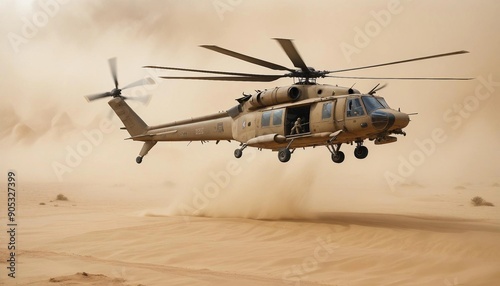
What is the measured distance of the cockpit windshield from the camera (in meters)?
12.5

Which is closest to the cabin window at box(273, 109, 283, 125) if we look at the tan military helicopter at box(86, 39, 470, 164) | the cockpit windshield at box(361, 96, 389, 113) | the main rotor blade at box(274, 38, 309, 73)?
the tan military helicopter at box(86, 39, 470, 164)

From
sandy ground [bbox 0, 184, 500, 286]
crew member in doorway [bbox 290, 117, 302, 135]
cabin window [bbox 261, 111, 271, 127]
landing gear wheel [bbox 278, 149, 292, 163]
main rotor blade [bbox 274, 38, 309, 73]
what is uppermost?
main rotor blade [bbox 274, 38, 309, 73]

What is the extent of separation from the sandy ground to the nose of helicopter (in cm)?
262

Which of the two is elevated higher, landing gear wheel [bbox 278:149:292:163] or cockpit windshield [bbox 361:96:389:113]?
cockpit windshield [bbox 361:96:389:113]

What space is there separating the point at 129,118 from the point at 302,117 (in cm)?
792

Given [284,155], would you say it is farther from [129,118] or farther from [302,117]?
[129,118]

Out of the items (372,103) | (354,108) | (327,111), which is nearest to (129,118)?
(327,111)

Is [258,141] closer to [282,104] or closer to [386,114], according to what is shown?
[282,104]

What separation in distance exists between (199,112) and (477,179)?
1018 inches

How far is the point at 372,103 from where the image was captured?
12656 mm

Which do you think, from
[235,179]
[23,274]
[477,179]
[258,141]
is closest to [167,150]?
[477,179]

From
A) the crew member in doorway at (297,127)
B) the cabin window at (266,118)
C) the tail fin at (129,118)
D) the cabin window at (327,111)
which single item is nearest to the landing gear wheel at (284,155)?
the crew member in doorway at (297,127)

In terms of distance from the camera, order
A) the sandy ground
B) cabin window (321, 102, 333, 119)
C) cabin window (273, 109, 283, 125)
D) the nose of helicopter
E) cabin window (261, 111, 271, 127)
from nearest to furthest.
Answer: the sandy ground < the nose of helicopter < cabin window (321, 102, 333, 119) < cabin window (273, 109, 283, 125) < cabin window (261, 111, 271, 127)

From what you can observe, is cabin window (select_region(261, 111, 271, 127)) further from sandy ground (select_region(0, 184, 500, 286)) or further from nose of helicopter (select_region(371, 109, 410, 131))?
nose of helicopter (select_region(371, 109, 410, 131))
